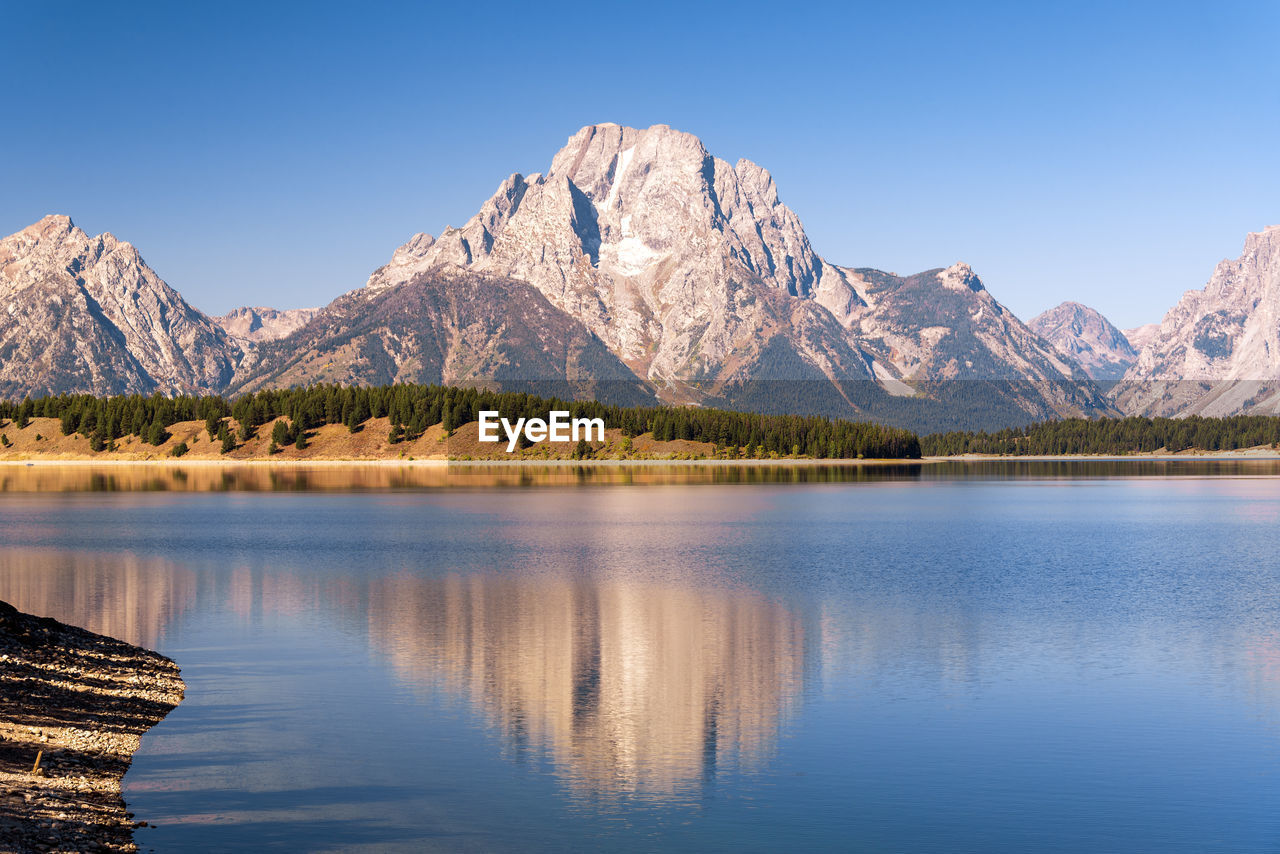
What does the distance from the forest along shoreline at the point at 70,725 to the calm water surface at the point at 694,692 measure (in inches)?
37.9

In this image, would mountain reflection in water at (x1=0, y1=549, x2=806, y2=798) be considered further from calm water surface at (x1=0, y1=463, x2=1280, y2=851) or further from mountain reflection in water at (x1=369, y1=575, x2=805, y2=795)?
calm water surface at (x1=0, y1=463, x2=1280, y2=851)

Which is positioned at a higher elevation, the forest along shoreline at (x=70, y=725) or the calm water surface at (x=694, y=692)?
the forest along shoreline at (x=70, y=725)

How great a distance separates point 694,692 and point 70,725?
60.9 feet

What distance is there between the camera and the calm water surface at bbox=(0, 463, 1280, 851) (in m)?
24.5

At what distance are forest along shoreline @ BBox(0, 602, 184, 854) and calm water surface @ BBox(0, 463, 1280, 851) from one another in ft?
3.16

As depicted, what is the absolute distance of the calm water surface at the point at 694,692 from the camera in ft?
80.3

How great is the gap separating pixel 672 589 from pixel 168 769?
122 feet

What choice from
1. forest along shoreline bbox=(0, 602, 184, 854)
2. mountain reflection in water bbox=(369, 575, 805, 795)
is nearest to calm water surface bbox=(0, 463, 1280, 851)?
mountain reflection in water bbox=(369, 575, 805, 795)

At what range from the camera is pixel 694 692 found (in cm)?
3666

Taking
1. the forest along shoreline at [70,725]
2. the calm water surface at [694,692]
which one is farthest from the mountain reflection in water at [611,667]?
the forest along shoreline at [70,725]

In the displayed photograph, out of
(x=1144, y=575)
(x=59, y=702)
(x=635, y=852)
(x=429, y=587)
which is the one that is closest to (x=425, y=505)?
(x=429, y=587)

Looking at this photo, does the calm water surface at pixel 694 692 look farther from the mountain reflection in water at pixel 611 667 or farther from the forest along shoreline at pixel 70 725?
the forest along shoreline at pixel 70 725

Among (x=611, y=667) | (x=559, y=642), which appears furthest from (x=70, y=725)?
(x=559, y=642)

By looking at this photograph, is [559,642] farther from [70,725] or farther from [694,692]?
[70,725]
